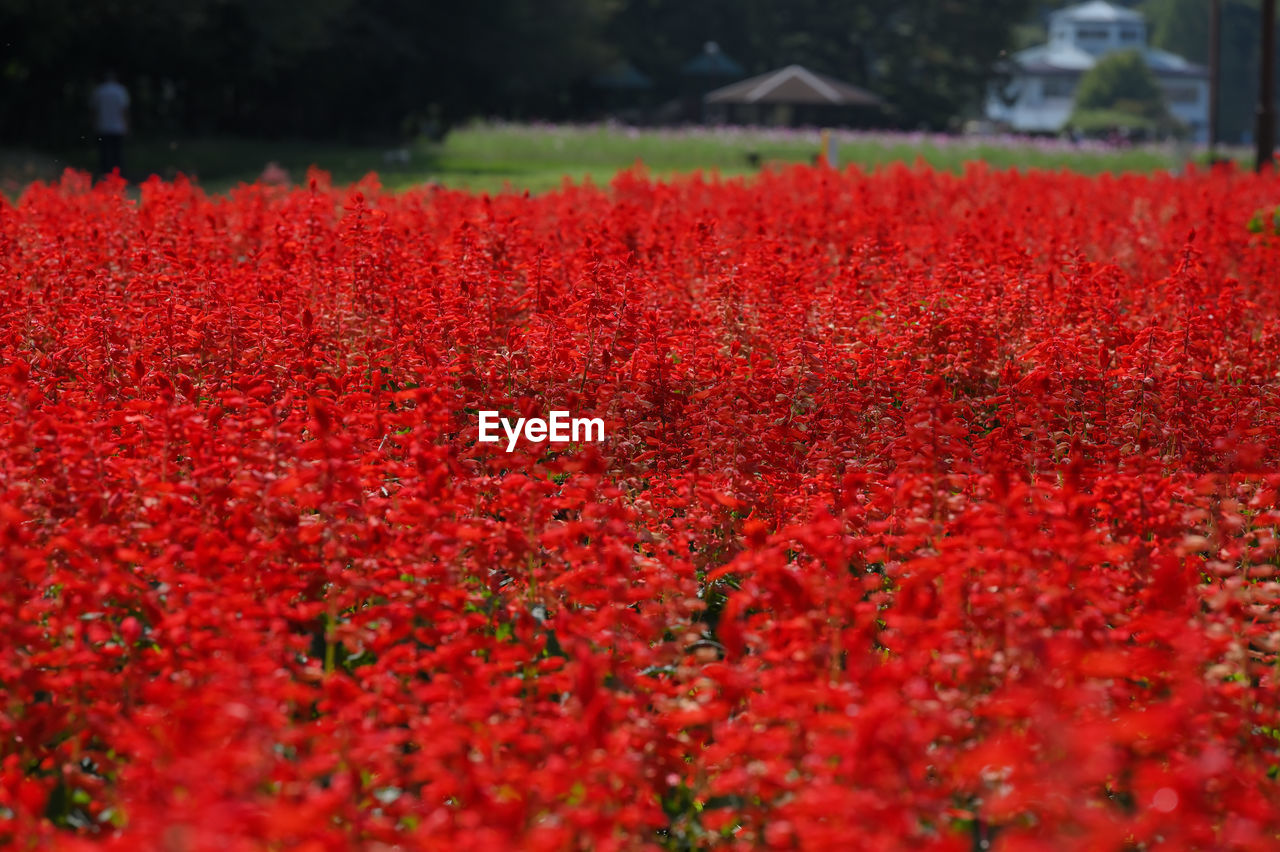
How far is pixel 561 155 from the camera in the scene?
39531 millimetres

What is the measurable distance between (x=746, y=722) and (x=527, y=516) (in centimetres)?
114

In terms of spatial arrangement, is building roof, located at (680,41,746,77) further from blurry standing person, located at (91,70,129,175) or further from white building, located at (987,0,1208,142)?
white building, located at (987,0,1208,142)

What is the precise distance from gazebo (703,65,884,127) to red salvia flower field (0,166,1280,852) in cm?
4479

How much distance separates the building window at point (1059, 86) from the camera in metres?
119

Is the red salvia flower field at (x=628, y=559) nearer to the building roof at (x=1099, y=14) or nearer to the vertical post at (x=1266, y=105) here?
the vertical post at (x=1266, y=105)

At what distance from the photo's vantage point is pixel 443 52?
147ft

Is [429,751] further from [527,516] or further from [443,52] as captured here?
[443,52]

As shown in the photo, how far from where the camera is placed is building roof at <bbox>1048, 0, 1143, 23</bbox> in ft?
435

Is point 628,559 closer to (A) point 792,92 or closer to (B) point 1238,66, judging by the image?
(A) point 792,92

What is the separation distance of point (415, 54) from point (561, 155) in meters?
6.78

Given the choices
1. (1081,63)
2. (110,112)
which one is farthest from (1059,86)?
(110,112)

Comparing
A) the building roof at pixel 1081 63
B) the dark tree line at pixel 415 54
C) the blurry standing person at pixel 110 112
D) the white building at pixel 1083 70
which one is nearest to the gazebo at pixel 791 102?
the dark tree line at pixel 415 54

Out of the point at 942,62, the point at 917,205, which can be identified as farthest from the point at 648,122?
the point at 917,205

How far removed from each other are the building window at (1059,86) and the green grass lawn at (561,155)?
277ft
